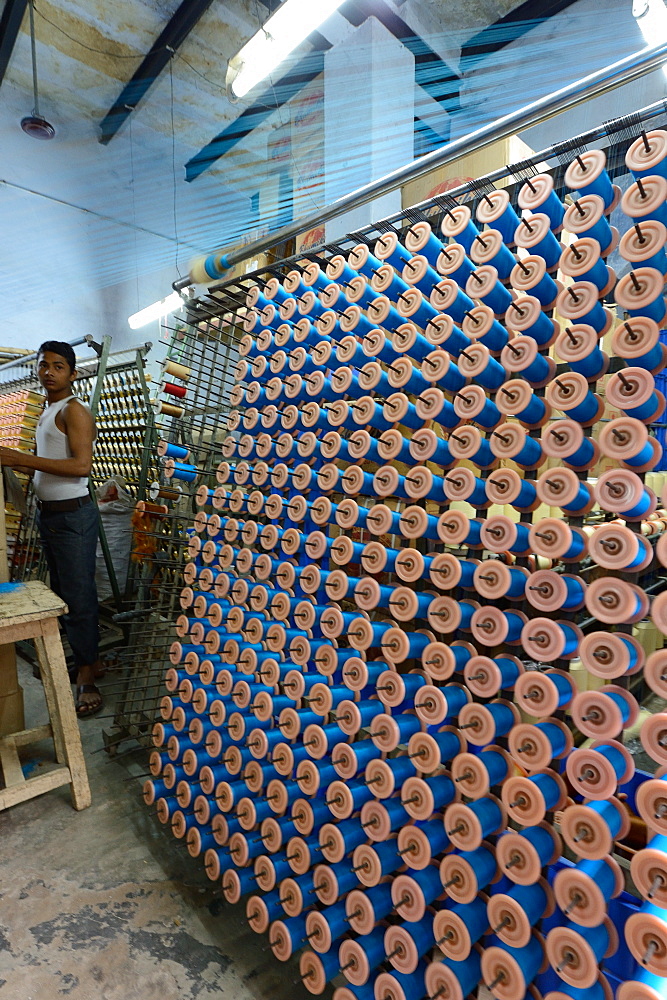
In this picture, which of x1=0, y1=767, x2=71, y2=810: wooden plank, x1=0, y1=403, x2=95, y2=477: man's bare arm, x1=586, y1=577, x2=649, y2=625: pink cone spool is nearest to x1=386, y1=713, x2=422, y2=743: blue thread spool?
x1=586, y1=577, x2=649, y2=625: pink cone spool

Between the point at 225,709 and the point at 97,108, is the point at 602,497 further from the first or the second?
the point at 97,108

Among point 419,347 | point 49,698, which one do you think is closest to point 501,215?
point 419,347

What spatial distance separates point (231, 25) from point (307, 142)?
1.43 meters

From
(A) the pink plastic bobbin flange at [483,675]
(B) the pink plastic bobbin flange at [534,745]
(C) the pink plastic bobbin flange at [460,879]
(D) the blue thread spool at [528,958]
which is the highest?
(A) the pink plastic bobbin flange at [483,675]

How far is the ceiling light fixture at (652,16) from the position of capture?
1.92 m

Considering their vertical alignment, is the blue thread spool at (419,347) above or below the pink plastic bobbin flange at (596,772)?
above

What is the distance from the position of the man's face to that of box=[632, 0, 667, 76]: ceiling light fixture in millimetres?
2899

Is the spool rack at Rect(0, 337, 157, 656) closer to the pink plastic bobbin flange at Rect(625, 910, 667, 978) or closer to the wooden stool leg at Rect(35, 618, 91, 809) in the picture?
the wooden stool leg at Rect(35, 618, 91, 809)

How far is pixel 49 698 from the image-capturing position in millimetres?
2023

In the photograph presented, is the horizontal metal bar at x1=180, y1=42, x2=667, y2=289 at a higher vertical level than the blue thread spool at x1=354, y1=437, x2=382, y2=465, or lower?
higher

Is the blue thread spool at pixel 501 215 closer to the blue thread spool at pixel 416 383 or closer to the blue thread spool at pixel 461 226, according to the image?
the blue thread spool at pixel 461 226

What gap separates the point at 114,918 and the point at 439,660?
1.32 metres

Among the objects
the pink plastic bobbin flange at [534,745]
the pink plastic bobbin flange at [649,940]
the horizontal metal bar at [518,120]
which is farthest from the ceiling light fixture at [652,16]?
the pink plastic bobbin flange at [649,940]

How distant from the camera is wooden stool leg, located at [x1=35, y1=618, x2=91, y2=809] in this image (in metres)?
1.94
